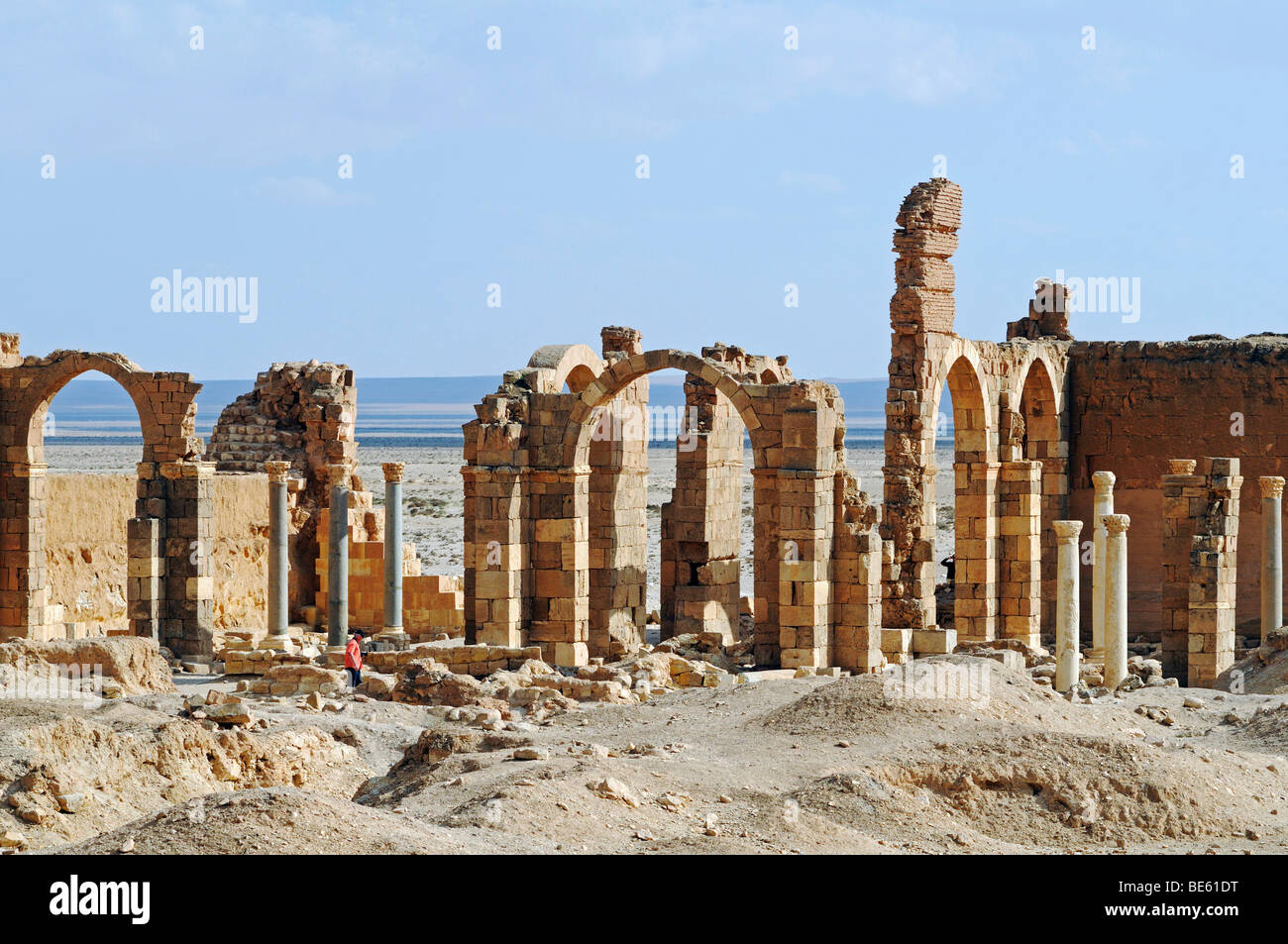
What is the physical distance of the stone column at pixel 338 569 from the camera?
80.8 feet

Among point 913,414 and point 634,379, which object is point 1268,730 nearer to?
point 913,414

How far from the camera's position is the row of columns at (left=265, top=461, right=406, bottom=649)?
2438 centimetres

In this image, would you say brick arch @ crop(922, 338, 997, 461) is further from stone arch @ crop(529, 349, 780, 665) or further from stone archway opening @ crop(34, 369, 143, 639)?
stone archway opening @ crop(34, 369, 143, 639)

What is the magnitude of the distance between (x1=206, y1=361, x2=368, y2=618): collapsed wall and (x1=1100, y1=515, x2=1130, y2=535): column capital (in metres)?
10.9

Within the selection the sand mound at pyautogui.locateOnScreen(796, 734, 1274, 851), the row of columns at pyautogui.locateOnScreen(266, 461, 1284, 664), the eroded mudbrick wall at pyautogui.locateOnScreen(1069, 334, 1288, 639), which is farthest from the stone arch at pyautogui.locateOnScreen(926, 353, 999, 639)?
the sand mound at pyautogui.locateOnScreen(796, 734, 1274, 851)

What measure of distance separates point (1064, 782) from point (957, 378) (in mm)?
13541

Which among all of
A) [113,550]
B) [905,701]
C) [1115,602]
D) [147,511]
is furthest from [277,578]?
[905,701]

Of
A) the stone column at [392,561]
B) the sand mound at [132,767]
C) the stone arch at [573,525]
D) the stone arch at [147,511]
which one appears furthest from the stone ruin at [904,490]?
the sand mound at [132,767]

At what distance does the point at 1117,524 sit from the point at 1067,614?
1.35 metres

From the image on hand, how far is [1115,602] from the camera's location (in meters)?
22.7

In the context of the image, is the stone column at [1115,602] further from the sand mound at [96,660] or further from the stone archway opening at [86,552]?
the stone archway opening at [86,552]

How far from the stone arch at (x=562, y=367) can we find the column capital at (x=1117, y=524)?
244 inches

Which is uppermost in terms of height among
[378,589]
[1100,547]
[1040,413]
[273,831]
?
[1040,413]
